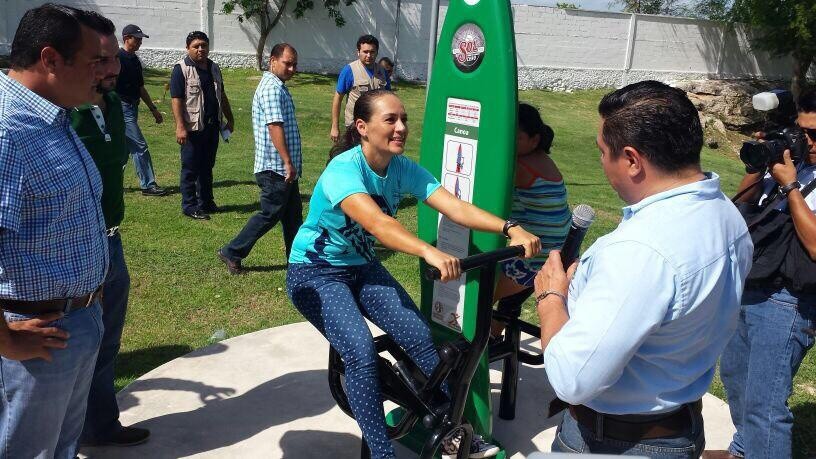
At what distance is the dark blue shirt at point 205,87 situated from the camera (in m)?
7.02

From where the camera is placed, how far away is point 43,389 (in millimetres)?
2168

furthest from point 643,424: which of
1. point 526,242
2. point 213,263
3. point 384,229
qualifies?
point 213,263

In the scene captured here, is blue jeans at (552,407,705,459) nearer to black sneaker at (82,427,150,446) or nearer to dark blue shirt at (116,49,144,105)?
black sneaker at (82,427,150,446)

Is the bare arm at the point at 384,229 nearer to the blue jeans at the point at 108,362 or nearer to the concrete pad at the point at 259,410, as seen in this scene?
the blue jeans at the point at 108,362

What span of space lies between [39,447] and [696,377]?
1.95 metres

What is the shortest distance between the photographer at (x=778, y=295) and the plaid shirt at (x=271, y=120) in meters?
3.69

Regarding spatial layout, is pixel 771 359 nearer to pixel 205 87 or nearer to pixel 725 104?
pixel 205 87

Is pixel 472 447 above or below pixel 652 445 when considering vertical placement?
below

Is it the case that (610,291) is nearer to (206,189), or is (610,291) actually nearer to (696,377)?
(696,377)

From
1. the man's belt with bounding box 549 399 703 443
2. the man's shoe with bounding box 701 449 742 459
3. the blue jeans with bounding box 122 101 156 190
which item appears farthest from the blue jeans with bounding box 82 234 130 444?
the blue jeans with bounding box 122 101 156 190

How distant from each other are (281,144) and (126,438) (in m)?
2.87

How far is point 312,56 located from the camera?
2050 cm

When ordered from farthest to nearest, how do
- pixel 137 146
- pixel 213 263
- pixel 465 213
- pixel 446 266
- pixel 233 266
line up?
pixel 137 146
pixel 213 263
pixel 233 266
pixel 465 213
pixel 446 266

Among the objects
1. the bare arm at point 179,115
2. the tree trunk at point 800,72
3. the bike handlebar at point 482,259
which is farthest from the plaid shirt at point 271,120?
the tree trunk at point 800,72
